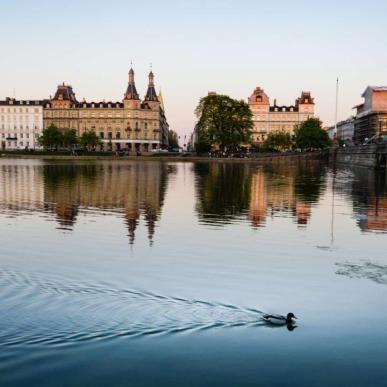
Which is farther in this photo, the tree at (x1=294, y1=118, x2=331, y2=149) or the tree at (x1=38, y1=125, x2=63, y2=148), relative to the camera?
the tree at (x1=38, y1=125, x2=63, y2=148)

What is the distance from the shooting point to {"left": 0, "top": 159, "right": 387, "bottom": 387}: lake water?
9.31 meters

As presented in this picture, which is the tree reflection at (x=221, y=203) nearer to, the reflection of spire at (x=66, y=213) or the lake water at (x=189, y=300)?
the lake water at (x=189, y=300)

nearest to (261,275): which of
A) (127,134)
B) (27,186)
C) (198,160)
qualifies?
(27,186)

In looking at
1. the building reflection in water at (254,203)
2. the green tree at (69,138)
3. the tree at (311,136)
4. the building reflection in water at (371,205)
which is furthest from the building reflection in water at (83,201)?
the green tree at (69,138)

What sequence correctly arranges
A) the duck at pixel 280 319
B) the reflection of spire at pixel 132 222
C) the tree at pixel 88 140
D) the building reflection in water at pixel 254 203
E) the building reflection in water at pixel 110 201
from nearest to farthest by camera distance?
1. the duck at pixel 280 319
2. the reflection of spire at pixel 132 222
3. the building reflection in water at pixel 110 201
4. the building reflection in water at pixel 254 203
5. the tree at pixel 88 140

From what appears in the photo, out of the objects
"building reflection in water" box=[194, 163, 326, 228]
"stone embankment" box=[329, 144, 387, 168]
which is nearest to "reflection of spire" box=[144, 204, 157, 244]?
"building reflection in water" box=[194, 163, 326, 228]

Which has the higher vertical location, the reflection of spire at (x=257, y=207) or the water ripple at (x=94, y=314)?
the reflection of spire at (x=257, y=207)

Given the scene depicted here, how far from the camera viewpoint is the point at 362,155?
9569cm

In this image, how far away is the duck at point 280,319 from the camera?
1136 cm

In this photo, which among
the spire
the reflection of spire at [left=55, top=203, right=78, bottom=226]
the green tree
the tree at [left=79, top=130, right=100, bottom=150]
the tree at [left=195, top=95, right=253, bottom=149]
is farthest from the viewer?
the spire

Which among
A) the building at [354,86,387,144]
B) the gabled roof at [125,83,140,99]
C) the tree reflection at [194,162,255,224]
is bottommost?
the tree reflection at [194,162,255,224]

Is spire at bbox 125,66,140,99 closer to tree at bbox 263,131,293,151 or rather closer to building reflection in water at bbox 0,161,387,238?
tree at bbox 263,131,293,151

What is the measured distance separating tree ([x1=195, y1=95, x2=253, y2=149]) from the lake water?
371 feet

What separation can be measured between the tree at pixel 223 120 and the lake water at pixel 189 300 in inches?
4448
